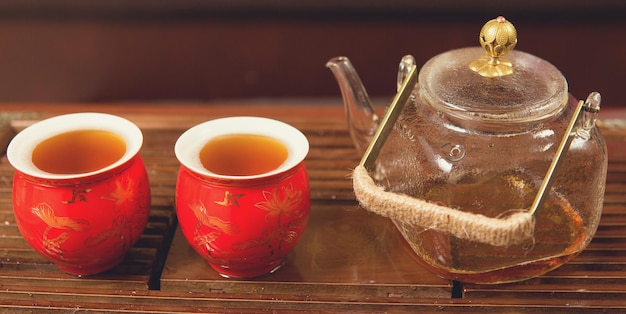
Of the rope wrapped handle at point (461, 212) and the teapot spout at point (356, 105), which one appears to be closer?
the rope wrapped handle at point (461, 212)

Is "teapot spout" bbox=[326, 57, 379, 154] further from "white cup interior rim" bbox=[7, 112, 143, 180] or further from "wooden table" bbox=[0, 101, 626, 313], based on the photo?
"white cup interior rim" bbox=[7, 112, 143, 180]

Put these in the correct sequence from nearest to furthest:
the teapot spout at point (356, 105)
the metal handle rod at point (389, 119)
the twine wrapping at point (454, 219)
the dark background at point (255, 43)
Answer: the twine wrapping at point (454, 219), the metal handle rod at point (389, 119), the teapot spout at point (356, 105), the dark background at point (255, 43)

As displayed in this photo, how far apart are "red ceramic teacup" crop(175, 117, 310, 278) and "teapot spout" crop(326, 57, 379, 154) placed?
123mm

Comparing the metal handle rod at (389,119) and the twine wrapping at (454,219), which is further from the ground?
the metal handle rod at (389,119)

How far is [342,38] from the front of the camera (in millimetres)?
1529

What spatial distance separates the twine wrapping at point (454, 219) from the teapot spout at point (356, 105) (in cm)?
19

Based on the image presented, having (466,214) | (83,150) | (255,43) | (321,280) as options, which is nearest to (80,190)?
(83,150)

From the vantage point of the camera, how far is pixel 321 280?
27.0 inches

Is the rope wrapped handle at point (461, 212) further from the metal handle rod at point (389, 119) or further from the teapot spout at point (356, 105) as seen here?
the teapot spout at point (356, 105)

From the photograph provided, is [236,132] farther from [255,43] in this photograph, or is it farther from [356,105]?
[255,43]

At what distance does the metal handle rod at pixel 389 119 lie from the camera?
0.67 meters

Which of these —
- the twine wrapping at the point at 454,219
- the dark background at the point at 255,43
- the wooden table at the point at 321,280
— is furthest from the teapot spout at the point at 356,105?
the dark background at the point at 255,43

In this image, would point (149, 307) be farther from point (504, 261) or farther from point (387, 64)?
point (387, 64)

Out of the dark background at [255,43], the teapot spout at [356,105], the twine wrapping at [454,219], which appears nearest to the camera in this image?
the twine wrapping at [454,219]
